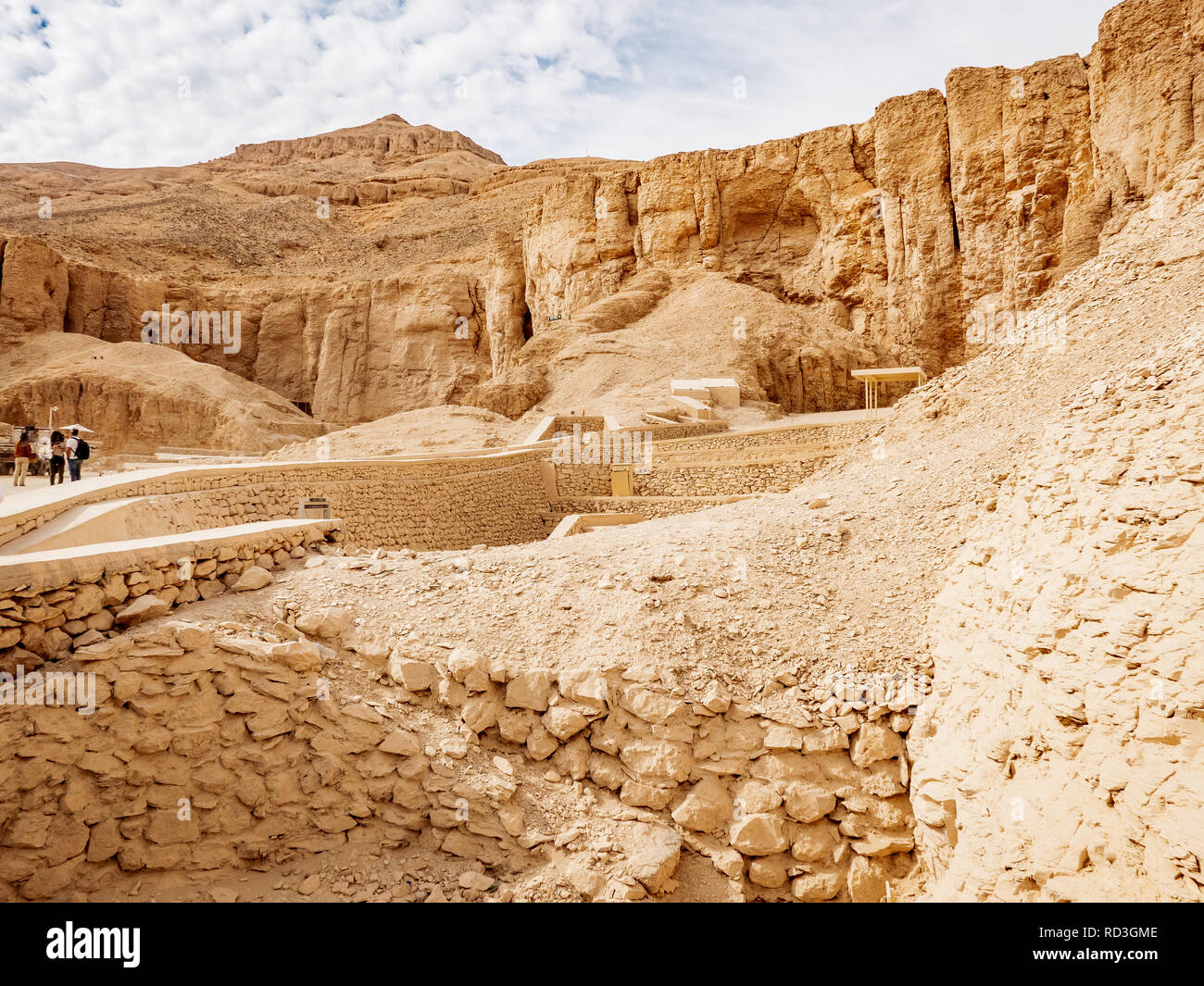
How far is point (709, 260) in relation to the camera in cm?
3322

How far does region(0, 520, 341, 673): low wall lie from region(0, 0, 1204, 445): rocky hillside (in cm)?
1989

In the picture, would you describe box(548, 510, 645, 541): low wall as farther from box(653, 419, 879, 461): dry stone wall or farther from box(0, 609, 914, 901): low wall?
box(0, 609, 914, 901): low wall

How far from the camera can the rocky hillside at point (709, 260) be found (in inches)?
956

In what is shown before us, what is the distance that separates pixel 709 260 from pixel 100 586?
3188cm

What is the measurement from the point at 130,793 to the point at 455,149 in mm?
83933

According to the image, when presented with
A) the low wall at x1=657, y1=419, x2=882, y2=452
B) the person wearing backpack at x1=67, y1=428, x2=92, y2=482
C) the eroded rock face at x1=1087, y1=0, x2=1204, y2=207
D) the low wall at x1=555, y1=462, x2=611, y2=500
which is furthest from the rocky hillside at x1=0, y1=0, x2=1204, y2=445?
the person wearing backpack at x1=67, y1=428, x2=92, y2=482

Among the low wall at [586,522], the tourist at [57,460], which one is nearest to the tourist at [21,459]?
the tourist at [57,460]

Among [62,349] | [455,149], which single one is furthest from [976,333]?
[455,149]

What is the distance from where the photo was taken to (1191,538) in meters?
3.85

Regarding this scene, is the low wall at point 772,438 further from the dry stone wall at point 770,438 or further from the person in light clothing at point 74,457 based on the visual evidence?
the person in light clothing at point 74,457

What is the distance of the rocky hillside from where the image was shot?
2428 cm

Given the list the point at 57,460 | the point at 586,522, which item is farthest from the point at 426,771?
the point at 57,460

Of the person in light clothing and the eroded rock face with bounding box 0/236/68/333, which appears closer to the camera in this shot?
the person in light clothing

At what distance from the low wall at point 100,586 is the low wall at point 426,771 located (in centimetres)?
24
